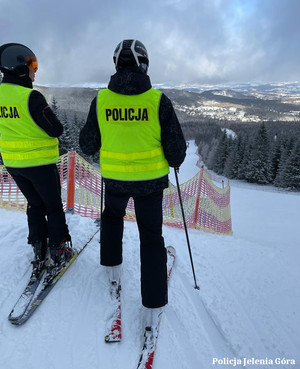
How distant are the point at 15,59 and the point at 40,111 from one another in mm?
542

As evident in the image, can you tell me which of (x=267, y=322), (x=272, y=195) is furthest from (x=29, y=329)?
(x=272, y=195)

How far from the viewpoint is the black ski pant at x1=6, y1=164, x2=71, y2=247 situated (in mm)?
2485

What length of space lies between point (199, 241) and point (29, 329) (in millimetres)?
3497

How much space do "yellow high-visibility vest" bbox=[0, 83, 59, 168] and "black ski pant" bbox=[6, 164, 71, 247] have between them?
0.09 meters

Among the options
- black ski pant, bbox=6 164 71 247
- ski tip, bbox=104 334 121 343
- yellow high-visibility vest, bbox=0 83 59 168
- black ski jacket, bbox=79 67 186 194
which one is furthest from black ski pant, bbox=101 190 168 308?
yellow high-visibility vest, bbox=0 83 59 168

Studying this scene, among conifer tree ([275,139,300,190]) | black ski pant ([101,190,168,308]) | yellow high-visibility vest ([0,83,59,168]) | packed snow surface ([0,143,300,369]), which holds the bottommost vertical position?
conifer tree ([275,139,300,190])

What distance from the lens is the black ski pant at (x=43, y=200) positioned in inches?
97.8

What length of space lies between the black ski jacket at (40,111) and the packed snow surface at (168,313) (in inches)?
63.2

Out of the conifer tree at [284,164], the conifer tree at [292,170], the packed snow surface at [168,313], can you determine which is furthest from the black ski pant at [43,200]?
the conifer tree at [284,164]

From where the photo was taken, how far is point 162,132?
207cm

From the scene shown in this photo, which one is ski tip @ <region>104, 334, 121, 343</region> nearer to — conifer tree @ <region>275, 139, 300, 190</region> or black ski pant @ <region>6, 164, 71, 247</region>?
black ski pant @ <region>6, 164, 71, 247</region>

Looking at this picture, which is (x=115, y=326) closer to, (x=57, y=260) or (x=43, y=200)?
(x=57, y=260)

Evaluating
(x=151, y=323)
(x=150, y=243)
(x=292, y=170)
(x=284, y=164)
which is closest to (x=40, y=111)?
(x=150, y=243)

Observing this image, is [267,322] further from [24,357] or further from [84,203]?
[84,203]
